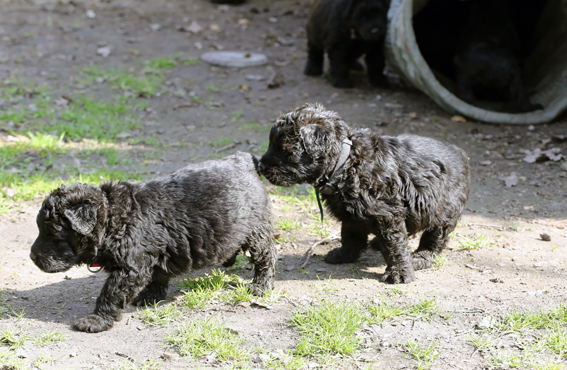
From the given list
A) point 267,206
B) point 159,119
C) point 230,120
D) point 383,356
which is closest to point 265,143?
point 230,120

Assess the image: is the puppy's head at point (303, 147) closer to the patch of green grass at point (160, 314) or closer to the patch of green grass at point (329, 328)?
the patch of green grass at point (329, 328)

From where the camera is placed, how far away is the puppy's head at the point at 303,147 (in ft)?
13.5

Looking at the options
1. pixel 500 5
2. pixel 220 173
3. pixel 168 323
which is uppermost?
pixel 500 5

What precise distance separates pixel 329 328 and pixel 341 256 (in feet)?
4.11

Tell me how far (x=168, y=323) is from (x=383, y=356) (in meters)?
1.53

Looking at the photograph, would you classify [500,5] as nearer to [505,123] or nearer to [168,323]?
[505,123]

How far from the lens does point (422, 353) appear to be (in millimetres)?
3340

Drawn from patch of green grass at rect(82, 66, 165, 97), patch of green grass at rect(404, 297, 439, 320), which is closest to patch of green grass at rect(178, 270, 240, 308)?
patch of green grass at rect(404, 297, 439, 320)

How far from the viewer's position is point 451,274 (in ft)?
14.8

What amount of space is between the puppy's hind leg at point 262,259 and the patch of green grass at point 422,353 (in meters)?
1.22

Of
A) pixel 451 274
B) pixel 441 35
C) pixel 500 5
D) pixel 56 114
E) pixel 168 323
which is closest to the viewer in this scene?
pixel 168 323

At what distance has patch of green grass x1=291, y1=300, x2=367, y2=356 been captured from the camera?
134 inches

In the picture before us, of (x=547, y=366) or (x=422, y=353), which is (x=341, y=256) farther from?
(x=547, y=366)

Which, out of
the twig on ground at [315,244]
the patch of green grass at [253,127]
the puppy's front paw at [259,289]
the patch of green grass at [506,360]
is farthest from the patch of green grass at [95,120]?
the patch of green grass at [506,360]
